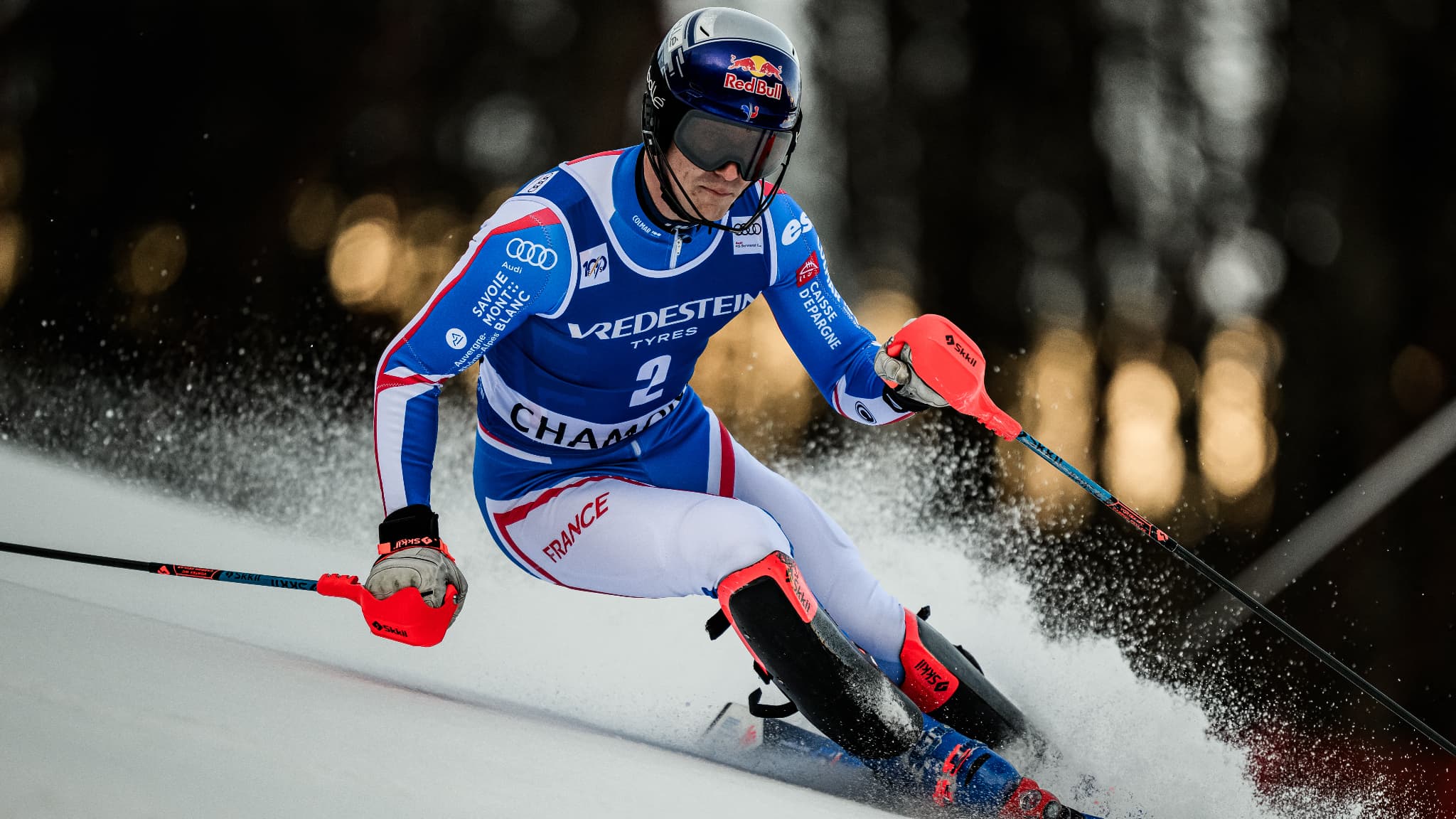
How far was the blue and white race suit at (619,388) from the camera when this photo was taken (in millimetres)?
1581

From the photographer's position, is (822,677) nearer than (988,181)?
Yes

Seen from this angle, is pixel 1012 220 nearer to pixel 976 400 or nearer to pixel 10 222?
pixel 976 400

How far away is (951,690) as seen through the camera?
6.06 ft

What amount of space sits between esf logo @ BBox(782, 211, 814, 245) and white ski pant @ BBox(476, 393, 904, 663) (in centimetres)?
38

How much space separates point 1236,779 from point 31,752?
2.05 m

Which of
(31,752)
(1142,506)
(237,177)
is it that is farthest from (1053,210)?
(31,752)

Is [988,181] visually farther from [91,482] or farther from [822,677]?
[822,677]

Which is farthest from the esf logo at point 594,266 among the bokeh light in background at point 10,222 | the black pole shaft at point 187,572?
the bokeh light in background at point 10,222

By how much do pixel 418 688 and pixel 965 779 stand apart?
A: 0.90 meters

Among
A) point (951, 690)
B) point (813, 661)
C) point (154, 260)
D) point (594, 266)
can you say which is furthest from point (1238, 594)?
point (154, 260)

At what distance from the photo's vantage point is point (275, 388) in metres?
4.39

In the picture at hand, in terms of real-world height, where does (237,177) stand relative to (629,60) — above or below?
above


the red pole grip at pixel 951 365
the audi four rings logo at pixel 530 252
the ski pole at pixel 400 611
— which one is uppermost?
the audi four rings logo at pixel 530 252

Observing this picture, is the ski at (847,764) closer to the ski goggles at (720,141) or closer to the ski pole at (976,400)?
the ski pole at (976,400)
